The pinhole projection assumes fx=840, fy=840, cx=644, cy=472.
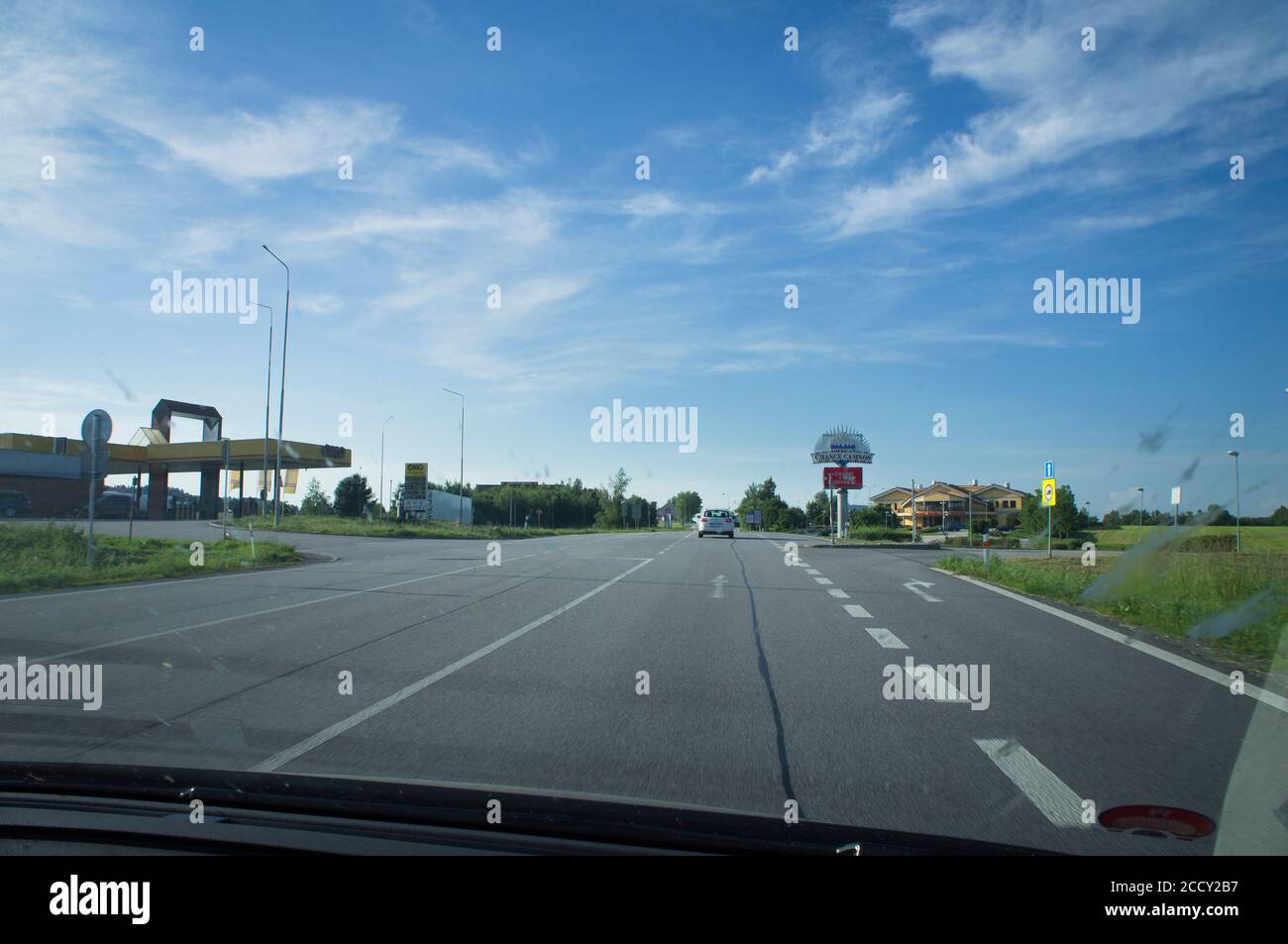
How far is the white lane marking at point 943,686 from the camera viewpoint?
6.58 meters

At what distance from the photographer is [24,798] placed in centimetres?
329

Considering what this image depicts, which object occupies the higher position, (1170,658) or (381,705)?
(1170,658)

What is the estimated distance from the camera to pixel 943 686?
704cm

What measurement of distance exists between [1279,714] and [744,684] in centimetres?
387

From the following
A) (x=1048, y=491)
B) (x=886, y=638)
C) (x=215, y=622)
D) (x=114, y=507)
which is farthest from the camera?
(x=114, y=507)

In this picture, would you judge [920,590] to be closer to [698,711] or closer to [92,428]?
[698,711]

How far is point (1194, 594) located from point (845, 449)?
55.3 meters

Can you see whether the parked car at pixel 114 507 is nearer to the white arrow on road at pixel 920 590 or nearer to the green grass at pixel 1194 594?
the white arrow on road at pixel 920 590

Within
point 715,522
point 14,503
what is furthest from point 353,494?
point 715,522

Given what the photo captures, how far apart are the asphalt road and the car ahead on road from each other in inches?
1753

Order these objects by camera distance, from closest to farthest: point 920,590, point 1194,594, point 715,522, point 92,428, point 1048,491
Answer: point 1194,594 < point 920,590 < point 92,428 < point 1048,491 < point 715,522

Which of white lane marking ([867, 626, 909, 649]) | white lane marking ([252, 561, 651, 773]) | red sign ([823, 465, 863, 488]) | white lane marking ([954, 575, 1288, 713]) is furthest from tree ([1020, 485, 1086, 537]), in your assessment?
white lane marking ([252, 561, 651, 773])
